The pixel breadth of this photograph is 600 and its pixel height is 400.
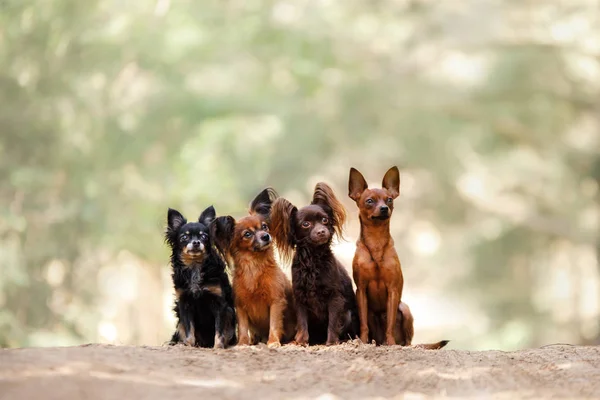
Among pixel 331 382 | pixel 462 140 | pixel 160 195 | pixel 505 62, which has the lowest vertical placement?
pixel 331 382

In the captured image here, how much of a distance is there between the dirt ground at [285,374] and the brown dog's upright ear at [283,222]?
3.12 ft

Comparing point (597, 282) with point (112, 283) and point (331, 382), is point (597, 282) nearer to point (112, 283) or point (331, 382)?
point (112, 283)

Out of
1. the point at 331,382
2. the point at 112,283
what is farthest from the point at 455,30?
the point at 331,382

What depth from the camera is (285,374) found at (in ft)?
20.3

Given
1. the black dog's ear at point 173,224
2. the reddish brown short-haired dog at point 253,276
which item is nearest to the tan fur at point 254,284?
the reddish brown short-haired dog at point 253,276

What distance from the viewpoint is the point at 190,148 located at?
1798 cm

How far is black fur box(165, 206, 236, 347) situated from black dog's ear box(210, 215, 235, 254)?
0.07 meters

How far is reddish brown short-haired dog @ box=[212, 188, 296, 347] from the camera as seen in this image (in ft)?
24.8

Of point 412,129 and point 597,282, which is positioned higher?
point 412,129

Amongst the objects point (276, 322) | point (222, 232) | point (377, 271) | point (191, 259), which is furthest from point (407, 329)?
point (191, 259)

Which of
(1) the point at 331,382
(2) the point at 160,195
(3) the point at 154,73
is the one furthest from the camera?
(3) the point at 154,73

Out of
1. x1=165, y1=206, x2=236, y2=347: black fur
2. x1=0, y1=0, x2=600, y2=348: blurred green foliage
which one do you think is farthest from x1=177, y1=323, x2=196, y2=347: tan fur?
x1=0, y1=0, x2=600, y2=348: blurred green foliage

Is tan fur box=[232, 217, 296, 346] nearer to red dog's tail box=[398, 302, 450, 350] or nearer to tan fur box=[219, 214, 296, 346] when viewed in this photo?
tan fur box=[219, 214, 296, 346]

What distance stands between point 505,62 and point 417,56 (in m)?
2.10
